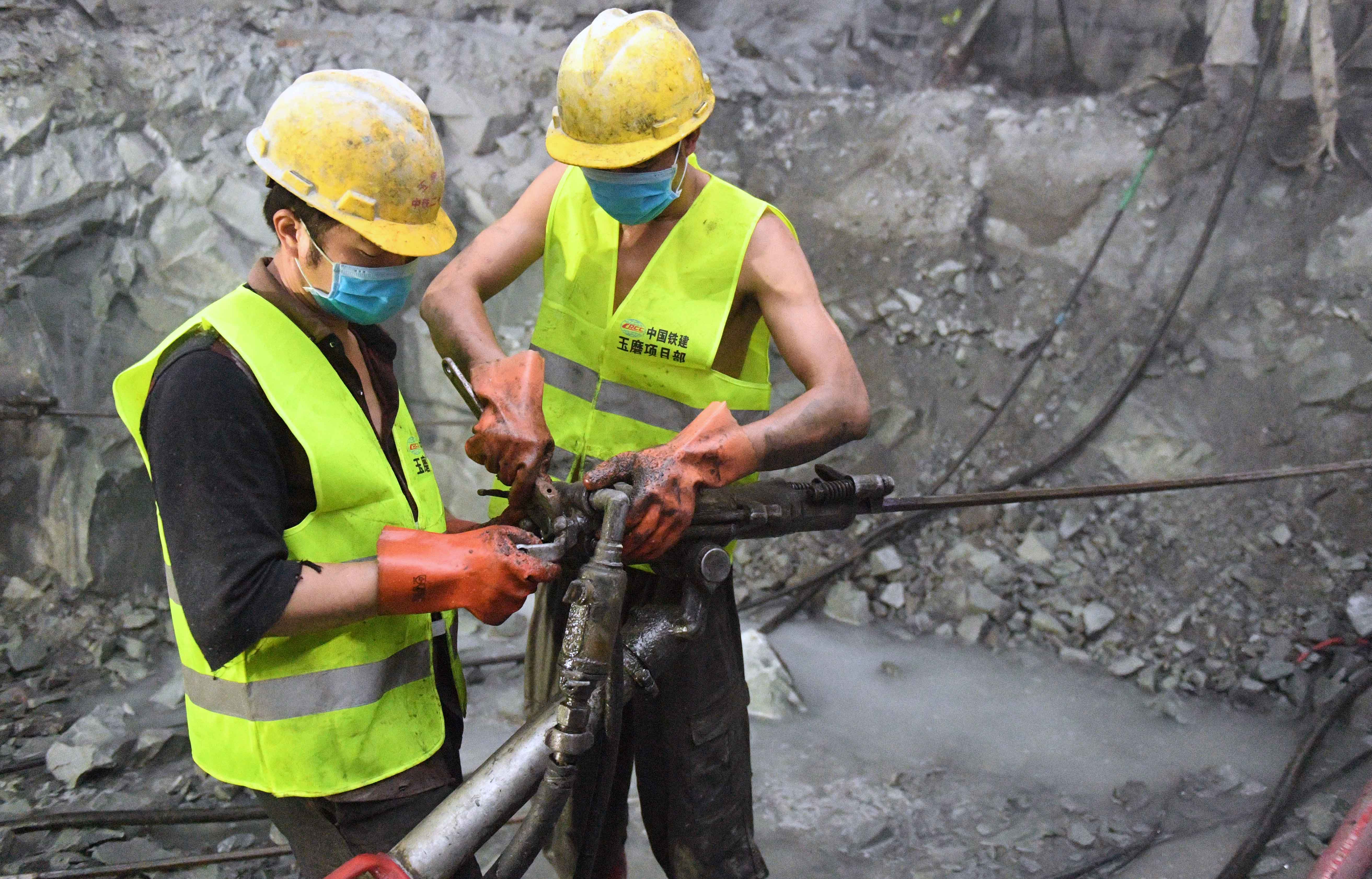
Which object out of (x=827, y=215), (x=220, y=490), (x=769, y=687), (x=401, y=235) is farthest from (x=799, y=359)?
(x=827, y=215)

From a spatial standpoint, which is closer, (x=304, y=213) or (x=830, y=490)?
(x=304, y=213)

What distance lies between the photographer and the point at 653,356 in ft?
7.75

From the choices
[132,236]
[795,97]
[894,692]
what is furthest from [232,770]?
[795,97]

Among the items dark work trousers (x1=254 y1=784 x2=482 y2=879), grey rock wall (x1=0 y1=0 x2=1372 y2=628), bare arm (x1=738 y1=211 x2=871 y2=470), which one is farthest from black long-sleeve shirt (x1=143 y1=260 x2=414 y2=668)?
grey rock wall (x1=0 y1=0 x2=1372 y2=628)

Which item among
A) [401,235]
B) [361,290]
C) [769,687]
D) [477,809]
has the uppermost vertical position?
[401,235]

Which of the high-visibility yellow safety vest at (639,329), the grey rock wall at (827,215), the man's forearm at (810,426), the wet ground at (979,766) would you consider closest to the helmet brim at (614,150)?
the high-visibility yellow safety vest at (639,329)

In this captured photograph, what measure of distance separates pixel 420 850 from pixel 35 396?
3.97 m

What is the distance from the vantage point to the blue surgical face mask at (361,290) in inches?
67.9

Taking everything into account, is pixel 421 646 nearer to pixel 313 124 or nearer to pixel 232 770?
pixel 232 770

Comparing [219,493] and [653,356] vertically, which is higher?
[653,356]

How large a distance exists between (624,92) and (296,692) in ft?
4.45

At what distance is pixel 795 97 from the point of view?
240 inches

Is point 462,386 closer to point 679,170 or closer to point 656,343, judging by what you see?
point 656,343

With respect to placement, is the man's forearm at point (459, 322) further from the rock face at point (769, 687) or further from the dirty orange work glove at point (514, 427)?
the rock face at point (769, 687)
